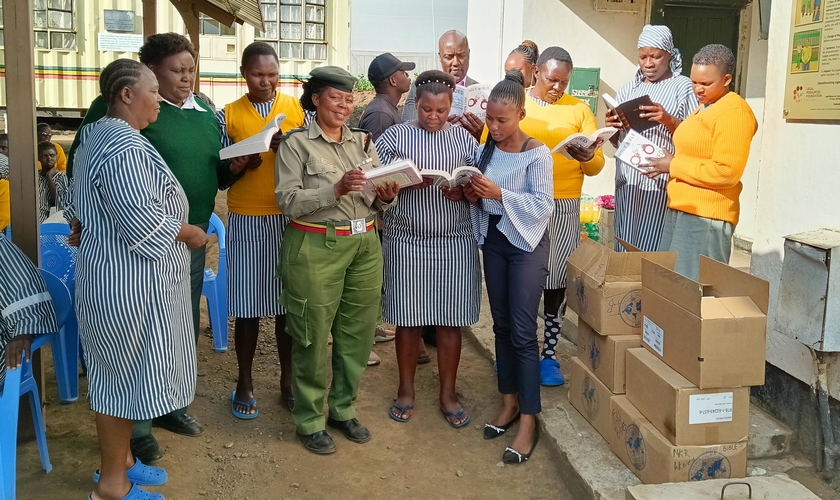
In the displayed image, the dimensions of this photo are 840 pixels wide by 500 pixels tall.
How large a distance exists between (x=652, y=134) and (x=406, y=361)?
185 centimetres

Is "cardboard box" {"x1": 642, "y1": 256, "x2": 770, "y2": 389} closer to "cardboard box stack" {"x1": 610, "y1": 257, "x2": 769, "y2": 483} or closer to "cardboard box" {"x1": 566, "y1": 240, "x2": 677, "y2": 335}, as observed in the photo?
"cardboard box stack" {"x1": 610, "y1": 257, "x2": 769, "y2": 483}

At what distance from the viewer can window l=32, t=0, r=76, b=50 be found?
556 inches

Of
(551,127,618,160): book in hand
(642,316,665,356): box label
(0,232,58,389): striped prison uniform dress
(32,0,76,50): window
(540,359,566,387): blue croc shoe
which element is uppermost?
(32,0,76,50): window

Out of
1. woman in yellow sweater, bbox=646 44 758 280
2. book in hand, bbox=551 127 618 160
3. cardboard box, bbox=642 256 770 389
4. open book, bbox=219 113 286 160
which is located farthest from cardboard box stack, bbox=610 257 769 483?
open book, bbox=219 113 286 160

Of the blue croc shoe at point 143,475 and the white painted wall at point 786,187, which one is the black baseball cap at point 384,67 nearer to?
the white painted wall at point 786,187

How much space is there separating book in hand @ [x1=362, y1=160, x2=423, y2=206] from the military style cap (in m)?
0.49

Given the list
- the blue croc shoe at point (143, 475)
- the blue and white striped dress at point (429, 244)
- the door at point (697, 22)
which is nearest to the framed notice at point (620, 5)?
the door at point (697, 22)

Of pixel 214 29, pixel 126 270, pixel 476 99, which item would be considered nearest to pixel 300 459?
pixel 126 270

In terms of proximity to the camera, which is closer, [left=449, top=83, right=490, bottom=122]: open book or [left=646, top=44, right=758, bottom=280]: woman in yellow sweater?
[left=646, top=44, right=758, bottom=280]: woman in yellow sweater

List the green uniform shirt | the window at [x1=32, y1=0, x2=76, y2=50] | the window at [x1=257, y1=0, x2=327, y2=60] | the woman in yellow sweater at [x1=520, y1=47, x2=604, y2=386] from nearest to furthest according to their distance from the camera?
the green uniform shirt
the woman in yellow sweater at [x1=520, y1=47, x2=604, y2=386]
the window at [x1=32, y1=0, x2=76, y2=50]
the window at [x1=257, y1=0, x2=327, y2=60]

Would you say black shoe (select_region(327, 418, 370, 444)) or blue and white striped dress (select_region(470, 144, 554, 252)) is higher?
blue and white striped dress (select_region(470, 144, 554, 252))

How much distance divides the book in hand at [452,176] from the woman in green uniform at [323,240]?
0.67 feet

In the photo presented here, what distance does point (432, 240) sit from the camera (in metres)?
3.79

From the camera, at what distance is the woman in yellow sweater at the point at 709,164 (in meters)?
3.44
